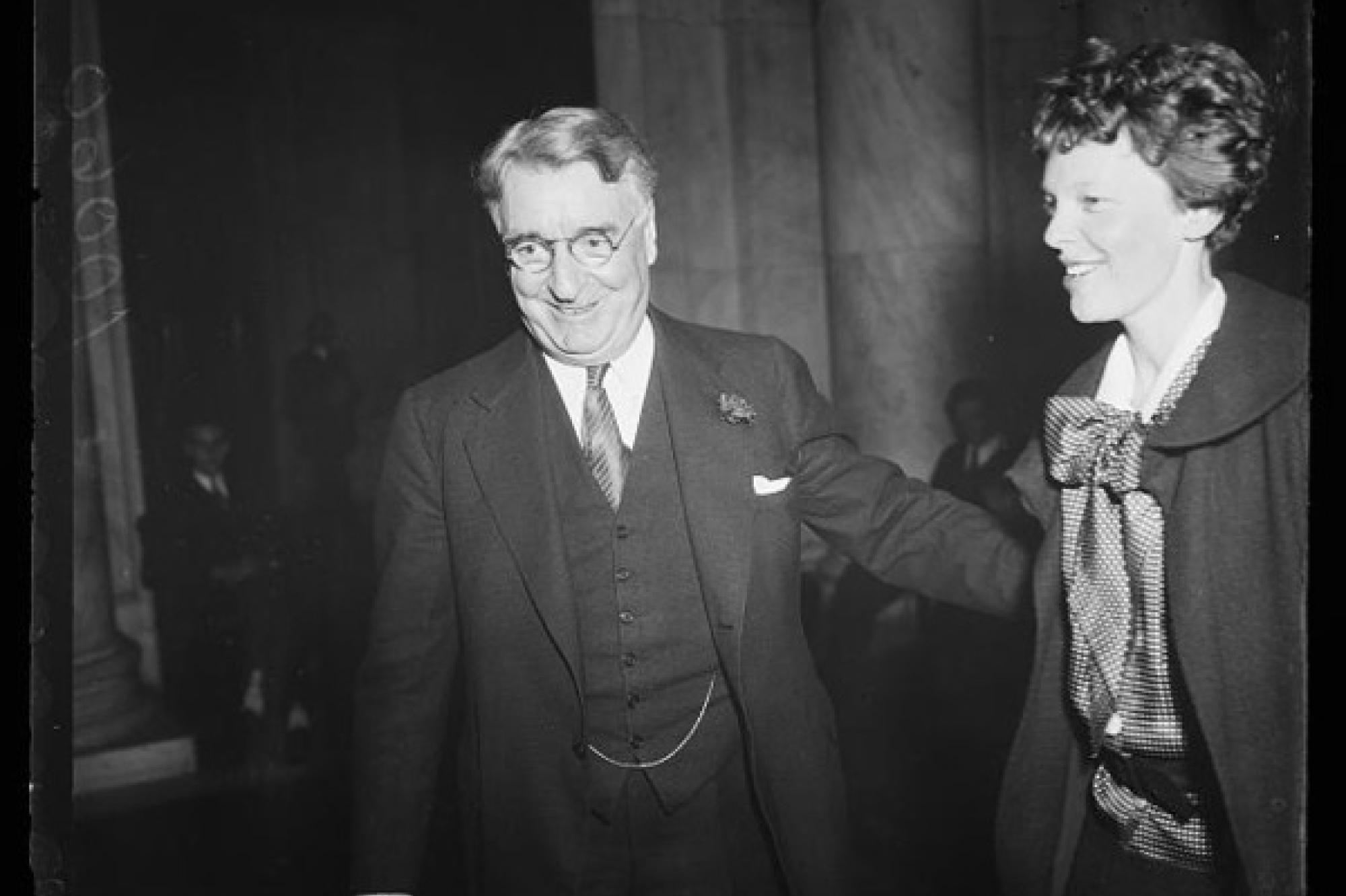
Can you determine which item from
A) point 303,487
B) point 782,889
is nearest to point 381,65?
point 303,487

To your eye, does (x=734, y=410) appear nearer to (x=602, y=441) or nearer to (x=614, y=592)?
(x=602, y=441)

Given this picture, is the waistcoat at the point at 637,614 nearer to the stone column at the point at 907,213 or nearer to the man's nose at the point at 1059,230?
the man's nose at the point at 1059,230

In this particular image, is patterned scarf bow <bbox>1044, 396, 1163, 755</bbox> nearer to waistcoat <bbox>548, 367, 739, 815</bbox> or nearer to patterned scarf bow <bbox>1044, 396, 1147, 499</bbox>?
patterned scarf bow <bbox>1044, 396, 1147, 499</bbox>

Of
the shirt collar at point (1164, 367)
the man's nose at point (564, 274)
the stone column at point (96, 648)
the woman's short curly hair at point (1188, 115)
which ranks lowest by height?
the stone column at point (96, 648)

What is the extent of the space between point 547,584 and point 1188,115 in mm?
1246

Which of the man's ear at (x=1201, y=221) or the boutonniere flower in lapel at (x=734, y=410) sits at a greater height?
the man's ear at (x=1201, y=221)

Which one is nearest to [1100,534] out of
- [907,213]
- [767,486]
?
[767,486]

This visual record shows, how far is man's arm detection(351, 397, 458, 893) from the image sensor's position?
78.8 inches

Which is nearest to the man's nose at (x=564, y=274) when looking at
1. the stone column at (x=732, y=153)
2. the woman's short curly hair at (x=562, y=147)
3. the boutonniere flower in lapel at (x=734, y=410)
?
the woman's short curly hair at (x=562, y=147)

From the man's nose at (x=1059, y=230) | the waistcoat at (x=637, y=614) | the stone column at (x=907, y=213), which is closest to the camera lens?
the man's nose at (x=1059, y=230)

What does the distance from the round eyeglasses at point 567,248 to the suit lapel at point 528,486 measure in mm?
197

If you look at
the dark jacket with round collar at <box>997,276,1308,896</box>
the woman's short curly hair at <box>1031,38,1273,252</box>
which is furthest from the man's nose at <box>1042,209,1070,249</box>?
the dark jacket with round collar at <box>997,276,1308,896</box>

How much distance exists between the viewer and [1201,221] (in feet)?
5.25

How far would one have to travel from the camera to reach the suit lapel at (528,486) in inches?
75.4
